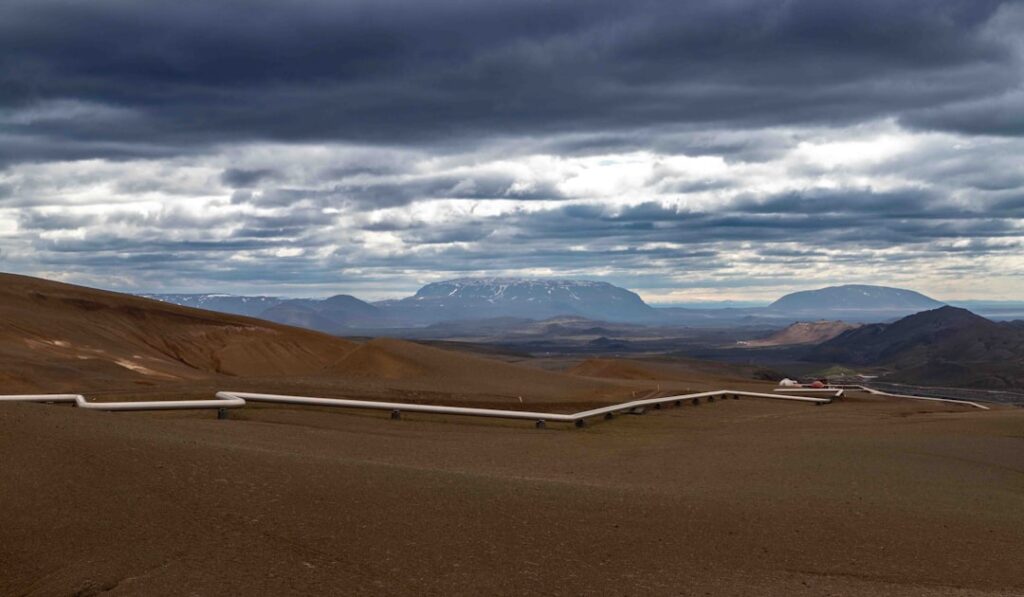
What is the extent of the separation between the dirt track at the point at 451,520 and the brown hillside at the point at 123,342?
22980 millimetres

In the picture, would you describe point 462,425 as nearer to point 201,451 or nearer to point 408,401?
point 408,401

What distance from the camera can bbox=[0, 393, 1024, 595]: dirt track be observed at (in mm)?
9180

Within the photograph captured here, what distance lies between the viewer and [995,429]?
26578mm

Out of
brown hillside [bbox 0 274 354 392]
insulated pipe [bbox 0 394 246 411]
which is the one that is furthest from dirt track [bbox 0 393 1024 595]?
brown hillside [bbox 0 274 354 392]

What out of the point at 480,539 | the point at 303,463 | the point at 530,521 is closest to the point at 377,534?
the point at 480,539

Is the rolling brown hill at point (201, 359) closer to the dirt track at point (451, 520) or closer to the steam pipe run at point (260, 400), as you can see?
the steam pipe run at point (260, 400)

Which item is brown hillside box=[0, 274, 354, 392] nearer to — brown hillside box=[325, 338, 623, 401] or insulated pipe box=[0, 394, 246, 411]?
brown hillside box=[325, 338, 623, 401]

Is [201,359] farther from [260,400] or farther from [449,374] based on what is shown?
[260,400]

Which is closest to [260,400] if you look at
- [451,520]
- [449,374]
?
[451,520]

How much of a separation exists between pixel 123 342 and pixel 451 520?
46.0 meters

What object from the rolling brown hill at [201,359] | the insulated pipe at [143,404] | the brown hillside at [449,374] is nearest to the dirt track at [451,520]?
the insulated pipe at [143,404]

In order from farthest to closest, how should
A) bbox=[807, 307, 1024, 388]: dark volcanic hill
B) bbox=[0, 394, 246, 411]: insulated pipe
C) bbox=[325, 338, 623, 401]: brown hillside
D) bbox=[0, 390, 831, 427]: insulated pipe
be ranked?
bbox=[807, 307, 1024, 388]: dark volcanic hill → bbox=[325, 338, 623, 401]: brown hillside → bbox=[0, 390, 831, 427]: insulated pipe → bbox=[0, 394, 246, 411]: insulated pipe

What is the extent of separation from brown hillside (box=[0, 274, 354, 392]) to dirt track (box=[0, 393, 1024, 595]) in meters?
23.0

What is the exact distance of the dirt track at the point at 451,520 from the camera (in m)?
9.18
